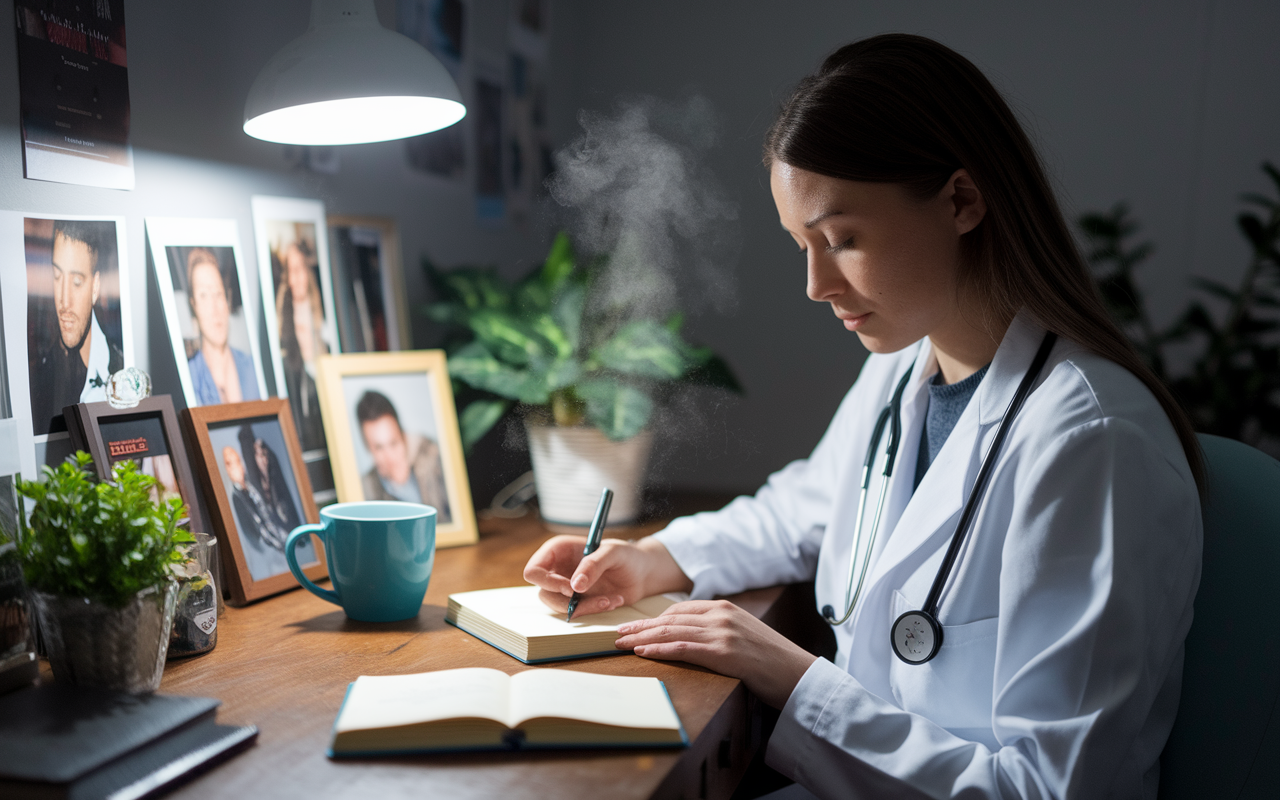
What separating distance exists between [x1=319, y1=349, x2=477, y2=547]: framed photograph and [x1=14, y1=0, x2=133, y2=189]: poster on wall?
1.46 ft

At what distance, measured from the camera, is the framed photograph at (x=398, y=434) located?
1389 mm

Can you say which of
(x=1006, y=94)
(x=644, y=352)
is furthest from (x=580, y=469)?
(x=1006, y=94)

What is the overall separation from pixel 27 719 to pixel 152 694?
0.10 metres

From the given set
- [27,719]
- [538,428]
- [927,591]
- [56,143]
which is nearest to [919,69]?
[927,591]

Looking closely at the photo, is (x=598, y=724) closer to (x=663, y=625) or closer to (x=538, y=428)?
(x=663, y=625)

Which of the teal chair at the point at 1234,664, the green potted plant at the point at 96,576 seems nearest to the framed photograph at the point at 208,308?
the green potted plant at the point at 96,576

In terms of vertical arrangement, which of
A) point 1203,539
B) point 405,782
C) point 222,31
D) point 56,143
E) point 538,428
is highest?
point 222,31

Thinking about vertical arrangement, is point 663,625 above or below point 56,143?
below

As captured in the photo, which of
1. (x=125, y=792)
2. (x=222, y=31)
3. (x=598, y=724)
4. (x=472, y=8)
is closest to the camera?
(x=125, y=792)

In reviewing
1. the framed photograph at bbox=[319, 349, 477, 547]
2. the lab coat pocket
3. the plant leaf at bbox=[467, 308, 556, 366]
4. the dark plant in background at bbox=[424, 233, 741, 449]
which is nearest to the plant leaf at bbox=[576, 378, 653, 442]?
the dark plant in background at bbox=[424, 233, 741, 449]

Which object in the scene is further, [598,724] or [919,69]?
[919,69]

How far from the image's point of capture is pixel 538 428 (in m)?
1.62

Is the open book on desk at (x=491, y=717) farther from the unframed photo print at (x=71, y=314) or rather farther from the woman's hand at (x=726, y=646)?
the unframed photo print at (x=71, y=314)

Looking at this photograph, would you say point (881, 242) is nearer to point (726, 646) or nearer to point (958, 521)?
point (958, 521)
